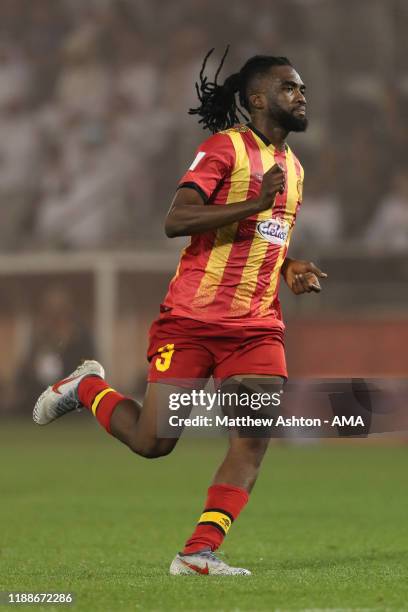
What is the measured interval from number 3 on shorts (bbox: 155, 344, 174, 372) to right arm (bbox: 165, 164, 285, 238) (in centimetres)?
49

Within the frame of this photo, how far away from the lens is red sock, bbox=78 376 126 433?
19.0ft

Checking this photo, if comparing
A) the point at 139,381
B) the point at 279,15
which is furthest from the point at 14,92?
the point at 139,381

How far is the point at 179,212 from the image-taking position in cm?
542

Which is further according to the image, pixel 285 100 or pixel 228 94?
pixel 228 94

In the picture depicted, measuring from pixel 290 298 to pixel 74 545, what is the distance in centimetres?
1588

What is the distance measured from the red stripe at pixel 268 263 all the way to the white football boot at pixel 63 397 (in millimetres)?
857

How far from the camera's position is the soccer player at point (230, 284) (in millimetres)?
5445

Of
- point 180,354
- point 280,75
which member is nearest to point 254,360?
point 180,354

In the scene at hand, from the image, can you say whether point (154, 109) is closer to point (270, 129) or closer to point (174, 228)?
point (270, 129)

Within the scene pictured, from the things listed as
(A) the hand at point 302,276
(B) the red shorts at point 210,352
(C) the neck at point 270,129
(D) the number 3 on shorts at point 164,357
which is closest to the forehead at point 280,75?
(C) the neck at point 270,129

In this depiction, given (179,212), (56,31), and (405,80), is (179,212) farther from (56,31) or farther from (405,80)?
(56,31)

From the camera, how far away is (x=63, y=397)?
607 centimetres

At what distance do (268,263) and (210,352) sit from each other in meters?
0.46

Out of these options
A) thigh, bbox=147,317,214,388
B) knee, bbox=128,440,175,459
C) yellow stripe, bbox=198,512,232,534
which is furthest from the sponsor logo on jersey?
yellow stripe, bbox=198,512,232,534
